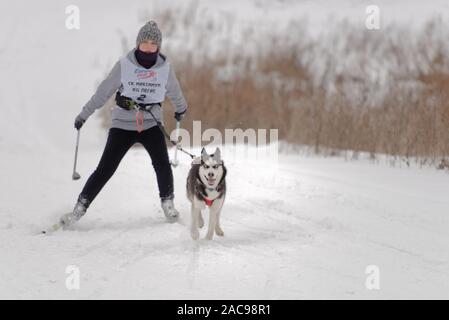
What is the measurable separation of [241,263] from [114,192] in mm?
2782

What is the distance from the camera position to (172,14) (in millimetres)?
14797

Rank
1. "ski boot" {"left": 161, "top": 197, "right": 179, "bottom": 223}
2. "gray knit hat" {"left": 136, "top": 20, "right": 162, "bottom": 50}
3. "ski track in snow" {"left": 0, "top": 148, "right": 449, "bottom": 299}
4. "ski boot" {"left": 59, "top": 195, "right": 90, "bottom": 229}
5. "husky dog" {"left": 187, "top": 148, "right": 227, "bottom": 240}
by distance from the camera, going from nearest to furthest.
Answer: "ski track in snow" {"left": 0, "top": 148, "right": 449, "bottom": 299} → "husky dog" {"left": 187, "top": 148, "right": 227, "bottom": 240} → "gray knit hat" {"left": 136, "top": 20, "right": 162, "bottom": 50} → "ski boot" {"left": 59, "top": 195, "right": 90, "bottom": 229} → "ski boot" {"left": 161, "top": 197, "right": 179, "bottom": 223}

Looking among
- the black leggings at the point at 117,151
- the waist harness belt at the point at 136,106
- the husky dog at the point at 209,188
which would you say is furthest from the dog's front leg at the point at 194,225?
the waist harness belt at the point at 136,106

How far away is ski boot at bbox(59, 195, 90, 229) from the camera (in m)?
4.41

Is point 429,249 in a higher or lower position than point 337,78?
lower

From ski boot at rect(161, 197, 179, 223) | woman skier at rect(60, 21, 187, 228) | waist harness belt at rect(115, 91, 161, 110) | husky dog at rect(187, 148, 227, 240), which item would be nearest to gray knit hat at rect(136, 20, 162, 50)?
woman skier at rect(60, 21, 187, 228)

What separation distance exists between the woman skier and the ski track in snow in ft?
1.06

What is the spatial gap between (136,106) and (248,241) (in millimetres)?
1409

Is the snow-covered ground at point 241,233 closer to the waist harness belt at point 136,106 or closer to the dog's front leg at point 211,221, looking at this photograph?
the dog's front leg at point 211,221

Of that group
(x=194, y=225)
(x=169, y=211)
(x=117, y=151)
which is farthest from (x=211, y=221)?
(x=117, y=151)

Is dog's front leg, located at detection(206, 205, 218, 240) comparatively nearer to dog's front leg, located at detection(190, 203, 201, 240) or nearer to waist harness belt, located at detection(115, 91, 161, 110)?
dog's front leg, located at detection(190, 203, 201, 240)

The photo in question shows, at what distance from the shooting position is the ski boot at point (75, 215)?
14.5ft
